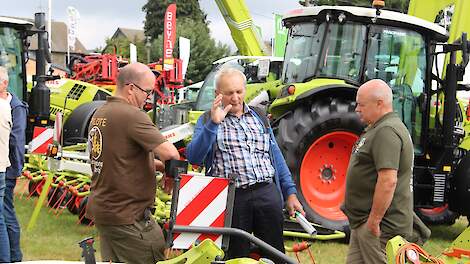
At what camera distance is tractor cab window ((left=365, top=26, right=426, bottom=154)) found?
7.48 metres

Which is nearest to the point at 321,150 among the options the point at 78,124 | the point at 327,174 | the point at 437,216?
the point at 327,174

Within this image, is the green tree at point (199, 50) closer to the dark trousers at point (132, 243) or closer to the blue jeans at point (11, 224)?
the blue jeans at point (11, 224)

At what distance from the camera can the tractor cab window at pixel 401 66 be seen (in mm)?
7477

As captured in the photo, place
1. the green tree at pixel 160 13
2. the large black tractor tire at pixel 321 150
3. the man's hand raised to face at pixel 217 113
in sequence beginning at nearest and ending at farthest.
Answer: the man's hand raised to face at pixel 217 113
the large black tractor tire at pixel 321 150
the green tree at pixel 160 13

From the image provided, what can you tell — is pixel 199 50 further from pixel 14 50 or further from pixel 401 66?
pixel 401 66

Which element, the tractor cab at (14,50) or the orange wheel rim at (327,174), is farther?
the tractor cab at (14,50)

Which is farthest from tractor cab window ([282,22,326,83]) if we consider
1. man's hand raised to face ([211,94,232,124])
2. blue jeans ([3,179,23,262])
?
man's hand raised to face ([211,94,232,124])

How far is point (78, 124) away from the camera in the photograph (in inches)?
413

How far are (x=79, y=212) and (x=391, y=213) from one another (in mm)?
4417

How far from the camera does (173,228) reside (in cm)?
342

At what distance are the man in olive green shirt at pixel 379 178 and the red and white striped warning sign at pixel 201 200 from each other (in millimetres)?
873

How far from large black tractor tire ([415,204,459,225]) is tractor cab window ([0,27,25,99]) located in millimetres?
5594

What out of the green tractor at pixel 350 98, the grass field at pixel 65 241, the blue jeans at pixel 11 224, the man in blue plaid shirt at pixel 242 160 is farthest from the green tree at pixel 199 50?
the man in blue plaid shirt at pixel 242 160

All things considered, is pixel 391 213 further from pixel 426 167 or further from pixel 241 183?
pixel 426 167
